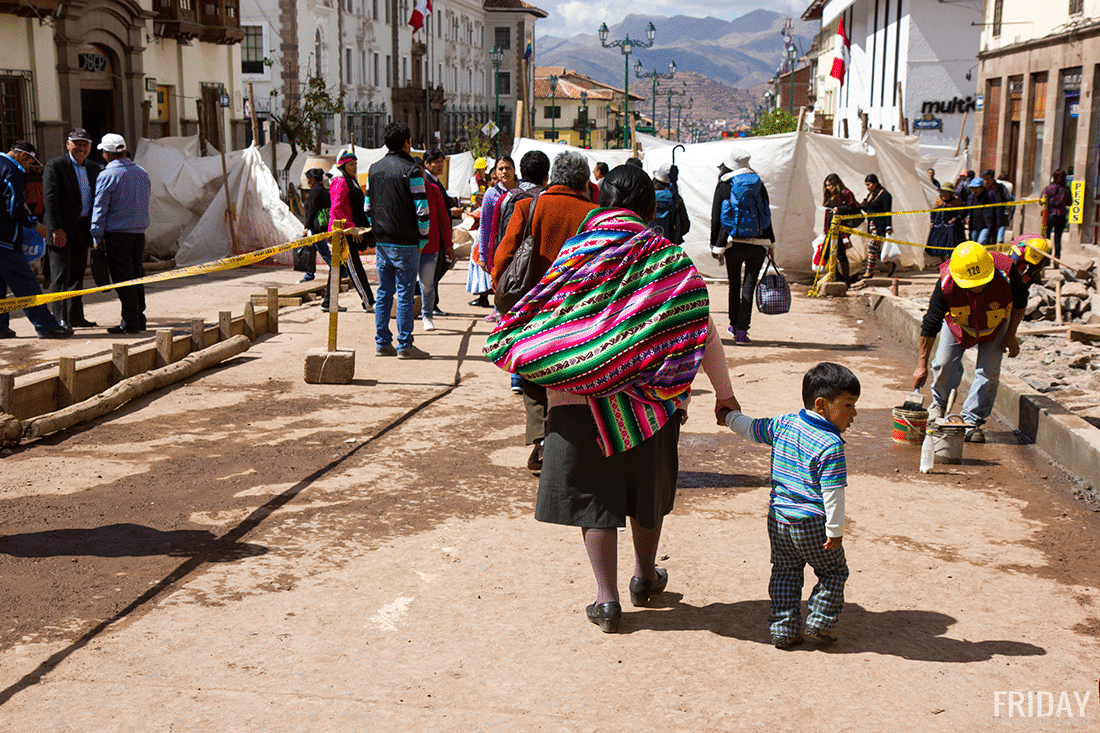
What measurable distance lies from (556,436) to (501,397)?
163 inches

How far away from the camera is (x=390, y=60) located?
64.1 metres

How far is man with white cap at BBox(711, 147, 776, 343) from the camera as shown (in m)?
10.6

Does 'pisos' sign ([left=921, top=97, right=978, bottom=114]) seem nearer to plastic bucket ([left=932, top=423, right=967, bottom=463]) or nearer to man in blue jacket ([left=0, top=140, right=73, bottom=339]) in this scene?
man in blue jacket ([left=0, top=140, right=73, bottom=339])

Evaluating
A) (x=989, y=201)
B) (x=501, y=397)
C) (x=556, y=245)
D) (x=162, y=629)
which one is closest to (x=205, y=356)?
(x=501, y=397)

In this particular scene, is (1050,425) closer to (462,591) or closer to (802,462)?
(802,462)

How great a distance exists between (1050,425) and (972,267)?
1281 millimetres

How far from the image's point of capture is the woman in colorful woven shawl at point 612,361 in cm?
379

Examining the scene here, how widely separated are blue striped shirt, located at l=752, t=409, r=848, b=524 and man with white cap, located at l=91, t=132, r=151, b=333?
809cm

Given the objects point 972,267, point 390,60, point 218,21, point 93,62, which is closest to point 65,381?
point 972,267

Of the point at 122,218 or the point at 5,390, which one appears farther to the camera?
the point at 122,218

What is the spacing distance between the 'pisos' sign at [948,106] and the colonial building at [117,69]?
70.9 ft

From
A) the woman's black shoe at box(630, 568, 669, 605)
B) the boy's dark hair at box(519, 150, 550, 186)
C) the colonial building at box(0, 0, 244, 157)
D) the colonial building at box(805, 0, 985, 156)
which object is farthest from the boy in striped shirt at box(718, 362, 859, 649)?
the colonial building at box(805, 0, 985, 156)

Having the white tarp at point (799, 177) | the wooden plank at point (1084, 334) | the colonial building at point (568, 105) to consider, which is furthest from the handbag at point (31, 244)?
the colonial building at point (568, 105)

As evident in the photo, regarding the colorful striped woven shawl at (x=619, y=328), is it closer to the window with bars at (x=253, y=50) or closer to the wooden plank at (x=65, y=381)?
the wooden plank at (x=65, y=381)
